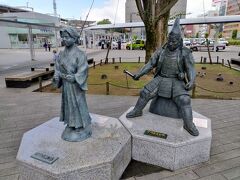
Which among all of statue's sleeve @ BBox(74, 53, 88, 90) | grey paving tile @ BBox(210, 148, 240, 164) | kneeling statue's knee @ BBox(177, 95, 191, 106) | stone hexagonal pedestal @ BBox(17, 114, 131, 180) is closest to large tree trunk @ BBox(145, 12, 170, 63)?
kneeling statue's knee @ BBox(177, 95, 191, 106)

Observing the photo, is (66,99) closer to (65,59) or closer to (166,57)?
(65,59)

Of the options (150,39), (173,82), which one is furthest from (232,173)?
(150,39)

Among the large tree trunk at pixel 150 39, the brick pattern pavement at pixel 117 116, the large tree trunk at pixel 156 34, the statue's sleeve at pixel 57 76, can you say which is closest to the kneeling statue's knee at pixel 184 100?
the brick pattern pavement at pixel 117 116

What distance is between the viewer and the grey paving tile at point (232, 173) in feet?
9.50

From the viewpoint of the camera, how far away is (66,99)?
2.75 m

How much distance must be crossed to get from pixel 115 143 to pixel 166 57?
1.72 meters

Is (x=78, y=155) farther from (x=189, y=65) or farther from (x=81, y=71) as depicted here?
(x=189, y=65)

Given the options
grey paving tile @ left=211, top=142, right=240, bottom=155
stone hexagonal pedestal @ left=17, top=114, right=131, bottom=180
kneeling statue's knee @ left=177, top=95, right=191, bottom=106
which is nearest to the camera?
stone hexagonal pedestal @ left=17, top=114, right=131, bottom=180

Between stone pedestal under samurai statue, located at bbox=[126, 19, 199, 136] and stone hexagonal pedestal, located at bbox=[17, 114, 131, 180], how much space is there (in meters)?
0.85

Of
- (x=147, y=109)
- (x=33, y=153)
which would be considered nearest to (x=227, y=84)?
(x=147, y=109)

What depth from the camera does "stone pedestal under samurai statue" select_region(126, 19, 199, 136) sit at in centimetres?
324

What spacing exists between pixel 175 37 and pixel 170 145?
1.69 metres

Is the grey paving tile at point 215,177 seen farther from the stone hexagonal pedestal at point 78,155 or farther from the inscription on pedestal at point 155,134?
the stone hexagonal pedestal at point 78,155

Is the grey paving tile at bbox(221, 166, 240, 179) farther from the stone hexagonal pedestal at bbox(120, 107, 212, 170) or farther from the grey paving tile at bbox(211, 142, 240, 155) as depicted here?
the grey paving tile at bbox(211, 142, 240, 155)
